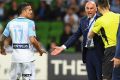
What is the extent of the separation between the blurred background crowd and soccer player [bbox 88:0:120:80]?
8139 mm

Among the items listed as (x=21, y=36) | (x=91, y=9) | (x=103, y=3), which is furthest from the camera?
(x=21, y=36)

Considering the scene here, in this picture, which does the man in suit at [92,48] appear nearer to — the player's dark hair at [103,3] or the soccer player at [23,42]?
the player's dark hair at [103,3]

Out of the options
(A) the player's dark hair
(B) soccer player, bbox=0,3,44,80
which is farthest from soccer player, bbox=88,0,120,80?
(B) soccer player, bbox=0,3,44,80

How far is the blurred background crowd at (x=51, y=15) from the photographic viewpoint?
66.0ft

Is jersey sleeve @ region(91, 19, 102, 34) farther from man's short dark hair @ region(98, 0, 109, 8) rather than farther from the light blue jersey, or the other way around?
the light blue jersey

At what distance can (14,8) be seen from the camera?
20391 millimetres

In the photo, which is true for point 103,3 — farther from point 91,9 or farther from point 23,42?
point 23,42

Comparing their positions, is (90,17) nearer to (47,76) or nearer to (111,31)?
(111,31)

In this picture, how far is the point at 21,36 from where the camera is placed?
Result: 480 inches

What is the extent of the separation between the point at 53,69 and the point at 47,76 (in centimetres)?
26

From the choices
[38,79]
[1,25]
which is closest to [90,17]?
[38,79]

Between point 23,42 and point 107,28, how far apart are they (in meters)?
1.73

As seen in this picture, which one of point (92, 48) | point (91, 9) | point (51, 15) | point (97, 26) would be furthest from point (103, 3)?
point (51, 15)

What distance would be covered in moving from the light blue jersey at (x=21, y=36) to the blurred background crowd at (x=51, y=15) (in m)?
7.41
